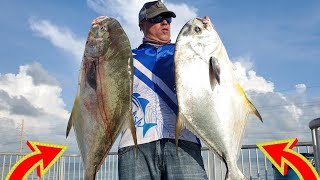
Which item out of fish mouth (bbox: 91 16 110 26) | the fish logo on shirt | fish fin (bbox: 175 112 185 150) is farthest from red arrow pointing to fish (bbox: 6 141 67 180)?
fish fin (bbox: 175 112 185 150)

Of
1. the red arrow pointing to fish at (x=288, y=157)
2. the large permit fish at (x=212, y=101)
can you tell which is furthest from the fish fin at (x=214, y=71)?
the red arrow pointing to fish at (x=288, y=157)

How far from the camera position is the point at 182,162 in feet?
11.7

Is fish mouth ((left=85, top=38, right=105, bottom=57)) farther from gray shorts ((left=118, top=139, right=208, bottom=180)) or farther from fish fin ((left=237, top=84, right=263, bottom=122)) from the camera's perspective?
fish fin ((left=237, top=84, right=263, bottom=122))

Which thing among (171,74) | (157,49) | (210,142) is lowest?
(210,142)

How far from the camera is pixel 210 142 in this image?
11.6 ft

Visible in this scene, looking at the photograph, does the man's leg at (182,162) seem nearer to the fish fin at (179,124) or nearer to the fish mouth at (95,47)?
the fish fin at (179,124)

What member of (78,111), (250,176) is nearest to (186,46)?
(78,111)

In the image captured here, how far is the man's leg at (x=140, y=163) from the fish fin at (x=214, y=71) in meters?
0.83

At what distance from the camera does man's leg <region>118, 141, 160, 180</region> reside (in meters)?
3.59

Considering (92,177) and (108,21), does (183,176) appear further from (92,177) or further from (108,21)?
(108,21)

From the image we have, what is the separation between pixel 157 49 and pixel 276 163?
16.5 feet

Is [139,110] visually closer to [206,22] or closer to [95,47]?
[95,47]

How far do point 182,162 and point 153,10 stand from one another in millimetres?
1818

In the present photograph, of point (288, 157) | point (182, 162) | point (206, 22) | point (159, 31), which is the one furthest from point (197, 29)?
point (288, 157)
